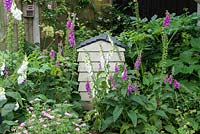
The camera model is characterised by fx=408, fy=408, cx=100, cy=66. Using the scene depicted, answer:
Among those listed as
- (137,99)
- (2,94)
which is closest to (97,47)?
(137,99)

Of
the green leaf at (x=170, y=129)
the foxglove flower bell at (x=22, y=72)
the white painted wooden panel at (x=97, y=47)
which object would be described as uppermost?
the white painted wooden panel at (x=97, y=47)

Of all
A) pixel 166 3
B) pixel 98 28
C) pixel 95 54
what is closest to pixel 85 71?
pixel 95 54

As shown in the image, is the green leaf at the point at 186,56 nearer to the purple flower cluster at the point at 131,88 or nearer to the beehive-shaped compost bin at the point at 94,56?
the beehive-shaped compost bin at the point at 94,56

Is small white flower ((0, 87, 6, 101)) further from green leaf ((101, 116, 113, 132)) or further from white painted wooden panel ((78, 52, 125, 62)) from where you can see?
white painted wooden panel ((78, 52, 125, 62))

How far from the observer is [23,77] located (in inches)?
111

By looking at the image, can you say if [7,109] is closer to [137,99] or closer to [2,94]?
[2,94]

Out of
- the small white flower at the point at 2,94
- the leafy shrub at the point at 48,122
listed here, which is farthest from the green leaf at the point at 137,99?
the small white flower at the point at 2,94

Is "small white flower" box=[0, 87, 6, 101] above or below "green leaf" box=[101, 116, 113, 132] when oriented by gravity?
above

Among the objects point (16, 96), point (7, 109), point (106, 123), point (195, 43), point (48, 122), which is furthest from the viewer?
point (195, 43)

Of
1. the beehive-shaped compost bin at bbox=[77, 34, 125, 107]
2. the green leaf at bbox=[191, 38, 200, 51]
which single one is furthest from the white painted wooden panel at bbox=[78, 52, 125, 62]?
the green leaf at bbox=[191, 38, 200, 51]

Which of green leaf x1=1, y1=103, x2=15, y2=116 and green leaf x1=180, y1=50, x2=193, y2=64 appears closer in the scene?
green leaf x1=1, y1=103, x2=15, y2=116

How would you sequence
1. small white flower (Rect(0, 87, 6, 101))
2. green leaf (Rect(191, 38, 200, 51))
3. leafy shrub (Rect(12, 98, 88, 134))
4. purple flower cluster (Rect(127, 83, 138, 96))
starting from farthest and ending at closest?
1. green leaf (Rect(191, 38, 200, 51))
2. purple flower cluster (Rect(127, 83, 138, 96))
3. small white flower (Rect(0, 87, 6, 101))
4. leafy shrub (Rect(12, 98, 88, 134))

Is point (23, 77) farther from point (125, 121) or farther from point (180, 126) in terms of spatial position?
point (180, 126)

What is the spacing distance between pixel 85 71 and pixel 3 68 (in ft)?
2.73
